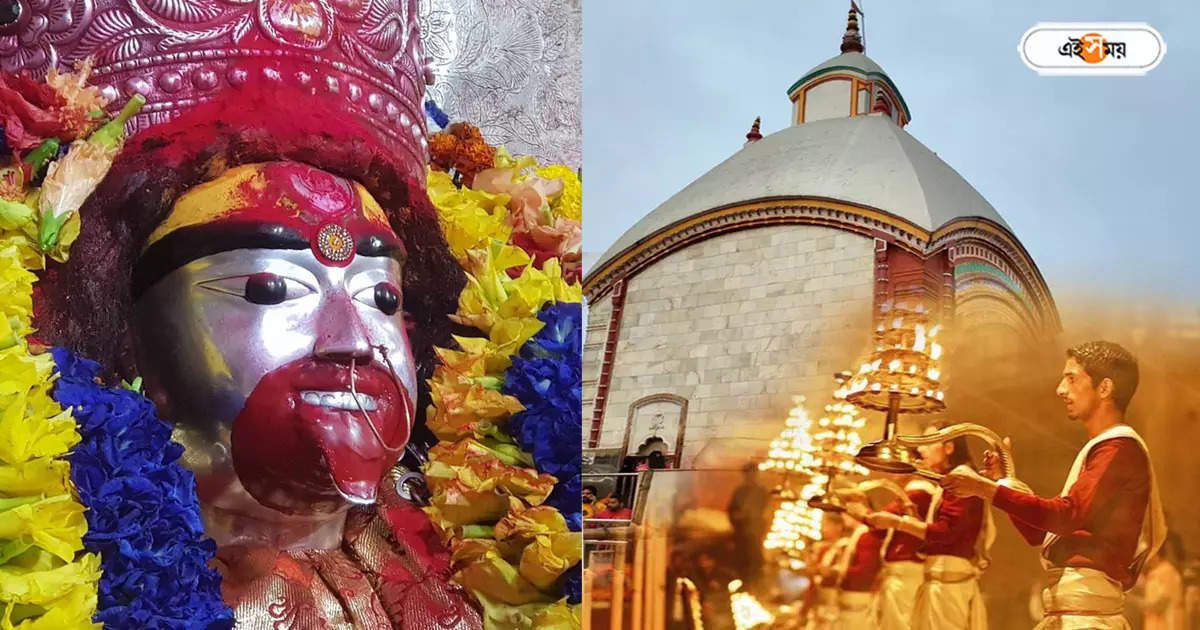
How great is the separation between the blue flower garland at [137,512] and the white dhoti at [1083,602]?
2.52 m

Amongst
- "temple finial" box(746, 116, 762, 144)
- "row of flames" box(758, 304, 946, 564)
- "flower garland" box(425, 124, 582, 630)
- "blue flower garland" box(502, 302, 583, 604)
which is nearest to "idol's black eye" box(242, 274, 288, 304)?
"flower garland" box(425, 124, 582, 630)

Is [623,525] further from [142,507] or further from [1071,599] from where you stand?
[142,507]

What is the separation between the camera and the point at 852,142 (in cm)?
427

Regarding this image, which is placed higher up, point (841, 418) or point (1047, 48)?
point (1047, 48)

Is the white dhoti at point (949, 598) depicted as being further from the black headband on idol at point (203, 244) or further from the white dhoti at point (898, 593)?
the black headband on idol at point (203, 244)

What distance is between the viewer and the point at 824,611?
3.81m

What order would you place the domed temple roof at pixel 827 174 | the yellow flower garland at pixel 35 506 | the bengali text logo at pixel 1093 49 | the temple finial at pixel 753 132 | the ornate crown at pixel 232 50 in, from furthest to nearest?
the temple finial at pixel 753 132, the domed temple roof at pixel 827 174, the bengali text logo at pixel 1093 49, the ornate crown at pixel 232 50, the yellow flower garland at pixel 35 506

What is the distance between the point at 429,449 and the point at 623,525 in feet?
3.41

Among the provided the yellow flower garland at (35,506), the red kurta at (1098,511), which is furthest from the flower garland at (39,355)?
the red kurta at (1098,511)

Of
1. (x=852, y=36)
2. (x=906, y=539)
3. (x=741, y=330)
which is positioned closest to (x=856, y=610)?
(x=906, y=539)

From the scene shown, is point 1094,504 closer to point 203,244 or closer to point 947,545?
point 947,545

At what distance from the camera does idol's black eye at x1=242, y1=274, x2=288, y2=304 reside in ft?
9.60

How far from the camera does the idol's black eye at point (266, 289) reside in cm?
293

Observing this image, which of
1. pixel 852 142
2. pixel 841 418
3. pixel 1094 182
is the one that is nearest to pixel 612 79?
pixel 852 142
